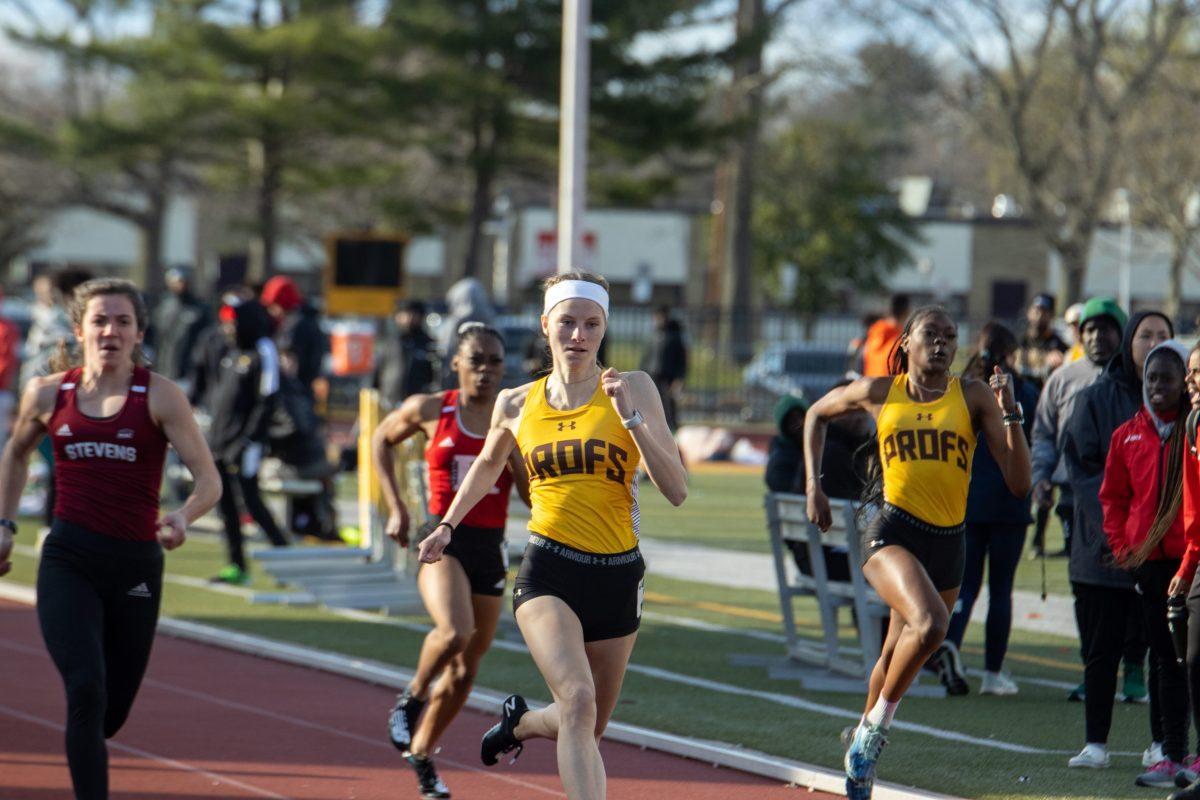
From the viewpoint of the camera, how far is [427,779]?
7.07 meters

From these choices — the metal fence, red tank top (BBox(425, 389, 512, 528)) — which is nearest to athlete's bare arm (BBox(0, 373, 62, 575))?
red tank top (BBox(425, 389, 512, 528))

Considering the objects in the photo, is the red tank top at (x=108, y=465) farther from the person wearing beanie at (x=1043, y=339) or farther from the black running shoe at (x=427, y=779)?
the person wearing beanie at (x=1043, y=339)

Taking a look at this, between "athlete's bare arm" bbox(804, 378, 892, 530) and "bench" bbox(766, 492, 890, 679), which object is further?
"bench" bbox(766, 492, 890, 679)

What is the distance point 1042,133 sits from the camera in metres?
35.5

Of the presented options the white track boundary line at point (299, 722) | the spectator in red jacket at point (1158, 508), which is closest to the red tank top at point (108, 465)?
the white track boundary line at point (299, 722)

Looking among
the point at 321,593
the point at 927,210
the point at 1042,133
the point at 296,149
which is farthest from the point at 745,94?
the point at 321,593

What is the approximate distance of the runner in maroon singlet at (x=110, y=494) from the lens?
6.17m

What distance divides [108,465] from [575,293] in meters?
1.77

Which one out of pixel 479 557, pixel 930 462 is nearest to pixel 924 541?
pixel 930 462

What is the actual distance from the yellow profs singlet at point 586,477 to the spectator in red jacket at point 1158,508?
2.46 metres

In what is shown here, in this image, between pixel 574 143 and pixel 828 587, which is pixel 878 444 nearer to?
pixel 828 587

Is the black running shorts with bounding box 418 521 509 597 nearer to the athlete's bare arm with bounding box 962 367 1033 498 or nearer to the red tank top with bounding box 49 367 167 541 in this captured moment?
the red tank top with bounding box 49 367 167 541

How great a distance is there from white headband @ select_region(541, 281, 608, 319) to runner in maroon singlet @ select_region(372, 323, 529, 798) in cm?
116

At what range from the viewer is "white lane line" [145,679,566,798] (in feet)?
25.2
